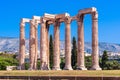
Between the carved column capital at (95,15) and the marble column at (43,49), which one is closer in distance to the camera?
the carved column capital at (95,15)

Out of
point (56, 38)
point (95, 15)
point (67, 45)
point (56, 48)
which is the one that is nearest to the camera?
point (95, 15)

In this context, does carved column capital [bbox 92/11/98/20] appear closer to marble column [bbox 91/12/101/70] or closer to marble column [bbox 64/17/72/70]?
marble column [bbox 91/12/101/70]

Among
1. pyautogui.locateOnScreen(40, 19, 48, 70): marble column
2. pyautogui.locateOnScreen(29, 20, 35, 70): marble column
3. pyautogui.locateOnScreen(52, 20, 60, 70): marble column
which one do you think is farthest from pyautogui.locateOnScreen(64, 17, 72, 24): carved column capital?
pyautogui.locateOnScreen(29, 20, 35, 70): marble column

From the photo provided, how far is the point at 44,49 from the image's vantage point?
98.8 m

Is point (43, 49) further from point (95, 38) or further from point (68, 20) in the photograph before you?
point (95, 38)

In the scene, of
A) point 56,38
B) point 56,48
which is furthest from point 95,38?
point 56,38

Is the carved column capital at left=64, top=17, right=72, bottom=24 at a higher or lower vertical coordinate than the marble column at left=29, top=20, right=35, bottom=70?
higher

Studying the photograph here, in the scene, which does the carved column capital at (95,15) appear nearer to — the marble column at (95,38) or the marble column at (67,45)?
the marble column at (95,38)

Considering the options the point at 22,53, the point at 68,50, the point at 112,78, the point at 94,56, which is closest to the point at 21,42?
the point at 22,53

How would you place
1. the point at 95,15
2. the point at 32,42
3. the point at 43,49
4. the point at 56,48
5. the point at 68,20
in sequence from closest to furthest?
the point at 95,15 → the point at 68,20 → the point at 56,48 → the point at 43,49 → the point at 32,42

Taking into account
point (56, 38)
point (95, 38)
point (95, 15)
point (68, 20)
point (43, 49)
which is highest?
point (95, 15)

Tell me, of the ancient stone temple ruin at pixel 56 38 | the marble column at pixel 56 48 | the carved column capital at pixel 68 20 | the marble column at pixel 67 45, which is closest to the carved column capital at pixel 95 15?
the ancient stone temple ruin at pixel 56 38

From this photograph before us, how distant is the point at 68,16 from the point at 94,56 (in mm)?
13786

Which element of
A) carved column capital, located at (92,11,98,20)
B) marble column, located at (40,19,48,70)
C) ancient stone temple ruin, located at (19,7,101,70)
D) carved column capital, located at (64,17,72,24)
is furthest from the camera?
marble column, located at (40,19,48,70)
